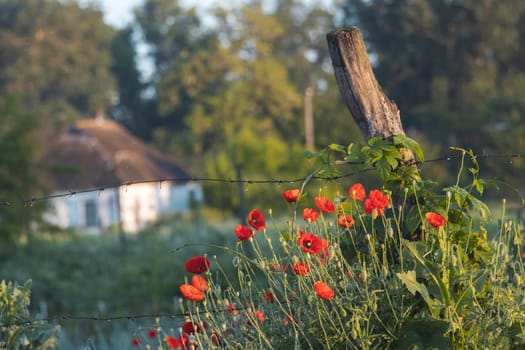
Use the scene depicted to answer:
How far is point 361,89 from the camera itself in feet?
13.3

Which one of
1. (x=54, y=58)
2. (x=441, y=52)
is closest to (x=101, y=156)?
(x=441, y=52)

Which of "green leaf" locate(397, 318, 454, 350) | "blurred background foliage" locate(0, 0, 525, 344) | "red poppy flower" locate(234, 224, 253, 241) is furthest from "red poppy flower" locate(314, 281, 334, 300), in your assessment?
"blurred background foliage" locate(0, 0, 525, 344)

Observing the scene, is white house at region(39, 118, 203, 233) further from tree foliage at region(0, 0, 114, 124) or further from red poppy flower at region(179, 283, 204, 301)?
red poppy flower at region(179, 283, 204, 301)

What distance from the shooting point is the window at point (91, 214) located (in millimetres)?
41938

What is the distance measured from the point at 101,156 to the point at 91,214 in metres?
4.83

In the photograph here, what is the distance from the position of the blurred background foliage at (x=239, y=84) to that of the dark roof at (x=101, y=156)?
6.42 feet

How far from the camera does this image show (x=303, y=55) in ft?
193

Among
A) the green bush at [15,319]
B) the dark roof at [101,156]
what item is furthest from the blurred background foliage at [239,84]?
the green bush at [15,319]

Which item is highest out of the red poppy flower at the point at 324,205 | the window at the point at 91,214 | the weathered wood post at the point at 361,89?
the weathered wood post at the point at 361,89

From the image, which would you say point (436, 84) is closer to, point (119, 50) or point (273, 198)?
point (273, 198)

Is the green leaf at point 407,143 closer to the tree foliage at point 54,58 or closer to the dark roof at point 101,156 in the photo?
the dark roof at point 101,156

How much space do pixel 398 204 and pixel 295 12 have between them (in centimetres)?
5991

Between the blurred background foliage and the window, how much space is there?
5445 mm

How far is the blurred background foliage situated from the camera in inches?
837
